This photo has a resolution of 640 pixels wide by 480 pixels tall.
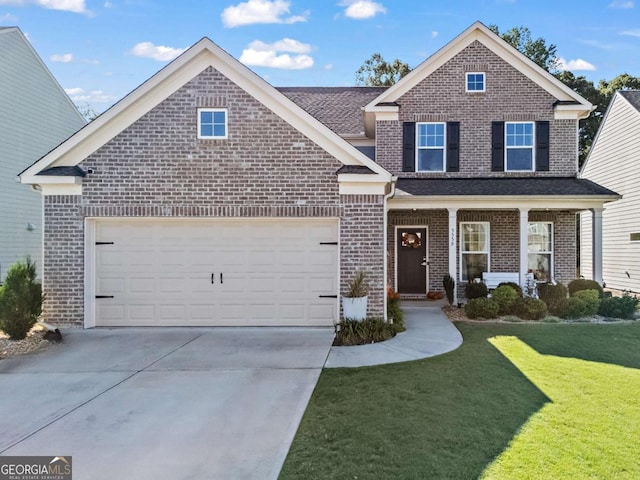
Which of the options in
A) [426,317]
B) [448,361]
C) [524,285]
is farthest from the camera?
[524,285]

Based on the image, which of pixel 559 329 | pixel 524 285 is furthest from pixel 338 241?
pixel 524 285

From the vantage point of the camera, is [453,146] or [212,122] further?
[453,146]

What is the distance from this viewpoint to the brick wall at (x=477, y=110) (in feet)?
45.1

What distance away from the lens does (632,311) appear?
11.1 m

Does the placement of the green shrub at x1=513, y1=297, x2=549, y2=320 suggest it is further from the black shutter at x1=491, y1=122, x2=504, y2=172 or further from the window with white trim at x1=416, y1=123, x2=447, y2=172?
the window with white trim at x1=416, y1=123, x2=447, y2=172

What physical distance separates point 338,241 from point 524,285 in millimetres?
5936

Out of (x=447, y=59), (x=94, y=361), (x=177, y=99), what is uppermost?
(x=447, y=59)

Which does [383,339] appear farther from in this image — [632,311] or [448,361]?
[632,311]

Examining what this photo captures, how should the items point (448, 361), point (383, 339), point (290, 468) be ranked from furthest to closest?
point (383, 339) → point (448, 361) → point (290, 468)

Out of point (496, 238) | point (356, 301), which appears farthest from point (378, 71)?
point (356, 301)

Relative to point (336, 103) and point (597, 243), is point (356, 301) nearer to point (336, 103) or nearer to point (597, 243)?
point (597, 243)

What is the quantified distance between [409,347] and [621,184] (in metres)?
13.8

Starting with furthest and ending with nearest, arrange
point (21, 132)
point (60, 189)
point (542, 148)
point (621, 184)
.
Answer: point (621, 184) → point (21, 132) → point (542, 148) → point (60, 189)

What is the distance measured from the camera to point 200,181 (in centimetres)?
951
